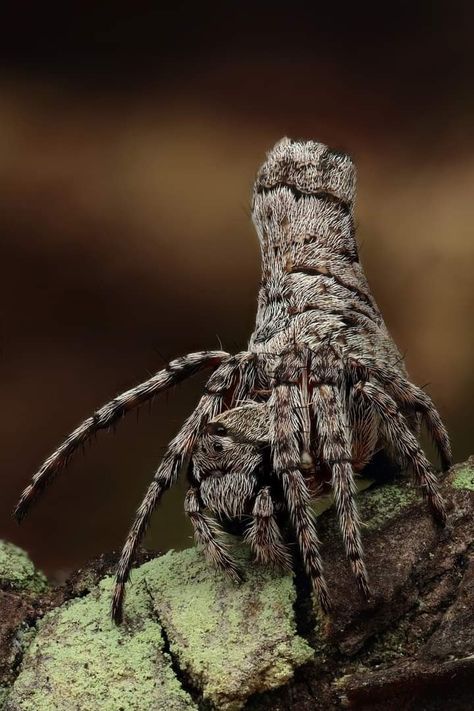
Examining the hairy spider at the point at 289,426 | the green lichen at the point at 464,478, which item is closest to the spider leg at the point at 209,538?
the hairy spider at the point at 289,426

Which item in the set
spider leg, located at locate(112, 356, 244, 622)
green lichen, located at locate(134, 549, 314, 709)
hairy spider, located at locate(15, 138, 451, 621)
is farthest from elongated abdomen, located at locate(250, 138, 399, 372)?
green lichen, located at locate(134, 549, 314, 709)

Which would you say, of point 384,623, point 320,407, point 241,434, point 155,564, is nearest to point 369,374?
point 320,407

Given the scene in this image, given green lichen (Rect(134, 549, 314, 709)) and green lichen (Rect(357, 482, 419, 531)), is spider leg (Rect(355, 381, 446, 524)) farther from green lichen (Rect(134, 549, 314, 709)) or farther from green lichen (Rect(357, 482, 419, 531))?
green lichen (Rect(134, 549, 314, 709))

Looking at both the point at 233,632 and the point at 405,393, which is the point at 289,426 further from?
the point at 233,632

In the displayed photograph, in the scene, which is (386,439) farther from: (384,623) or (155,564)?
(155,564)

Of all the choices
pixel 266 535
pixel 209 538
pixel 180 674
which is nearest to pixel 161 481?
pixel 209 538

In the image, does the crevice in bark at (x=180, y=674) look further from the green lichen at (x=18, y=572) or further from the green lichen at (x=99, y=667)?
the green lichen at (x=18, y=572)

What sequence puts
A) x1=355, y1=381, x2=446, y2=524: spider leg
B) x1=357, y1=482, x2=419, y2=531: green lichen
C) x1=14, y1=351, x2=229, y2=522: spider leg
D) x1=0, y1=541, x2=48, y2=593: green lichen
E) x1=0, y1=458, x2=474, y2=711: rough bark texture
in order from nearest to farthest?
x1=0, y1=458, x2=474, y2=711: rough bark texture → x1=355, y1=381, x2=446, y2=524: spider leg → x1=357, y1=482, x2=419, y2=531: green lichen → x1=14, y1=351, x2=229, y2=522: spider leg → x1=0, y1=541, x2=48, y2=593: green lichen
